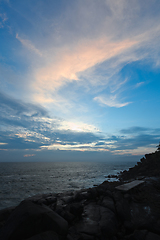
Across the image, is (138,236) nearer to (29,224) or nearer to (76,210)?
(76,210)

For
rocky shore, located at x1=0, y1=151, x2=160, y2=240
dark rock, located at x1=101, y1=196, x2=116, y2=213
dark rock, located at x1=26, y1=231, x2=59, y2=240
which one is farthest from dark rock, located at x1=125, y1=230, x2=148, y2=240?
dark rock, located at x1=26, y1=231, x2=59, y2=240

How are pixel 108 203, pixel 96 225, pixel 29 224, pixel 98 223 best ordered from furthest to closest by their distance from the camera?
pixel 108 203 < pixel 98 223 < pixel 96 225 < pixel 29 224

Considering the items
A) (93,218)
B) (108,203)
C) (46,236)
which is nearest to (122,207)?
(108,203)

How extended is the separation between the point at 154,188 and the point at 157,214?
5.13 m

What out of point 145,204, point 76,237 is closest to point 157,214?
point 145,204

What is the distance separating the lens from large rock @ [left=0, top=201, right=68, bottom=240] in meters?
5.51

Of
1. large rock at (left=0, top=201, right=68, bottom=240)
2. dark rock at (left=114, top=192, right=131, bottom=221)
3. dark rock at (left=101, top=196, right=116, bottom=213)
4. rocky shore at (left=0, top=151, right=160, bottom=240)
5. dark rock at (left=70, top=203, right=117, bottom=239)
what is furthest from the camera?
dark rock at (left=101, top=196, right=116, bottom=213)

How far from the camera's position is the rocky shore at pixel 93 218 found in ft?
19.2

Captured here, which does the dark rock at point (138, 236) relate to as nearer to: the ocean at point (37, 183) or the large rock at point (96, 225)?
the large rock at point (96, 225)

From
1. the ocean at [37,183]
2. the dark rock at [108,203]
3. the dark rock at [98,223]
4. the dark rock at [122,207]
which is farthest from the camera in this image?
the ocean at [37,183]

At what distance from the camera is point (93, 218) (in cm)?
895

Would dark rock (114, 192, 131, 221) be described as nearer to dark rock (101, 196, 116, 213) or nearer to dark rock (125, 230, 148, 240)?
dark rock (101, 196, 116, 213)

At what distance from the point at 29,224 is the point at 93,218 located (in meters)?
5.12

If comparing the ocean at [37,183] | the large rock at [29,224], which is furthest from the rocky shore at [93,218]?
the ocean at [37,183]
